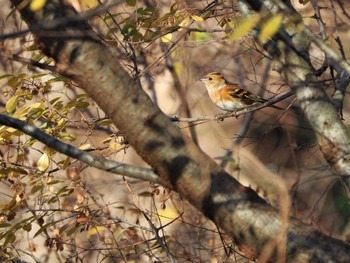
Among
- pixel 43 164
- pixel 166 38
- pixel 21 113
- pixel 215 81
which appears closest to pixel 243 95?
pixel 215 81

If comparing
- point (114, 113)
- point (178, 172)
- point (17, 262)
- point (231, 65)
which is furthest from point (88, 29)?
point (231, 65)

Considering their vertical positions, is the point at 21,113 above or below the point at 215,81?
below

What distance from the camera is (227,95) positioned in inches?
255

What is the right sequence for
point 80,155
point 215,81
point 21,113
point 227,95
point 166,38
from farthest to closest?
point 215,81, point 227,95, point 166,38, point 21,113, point 80,155

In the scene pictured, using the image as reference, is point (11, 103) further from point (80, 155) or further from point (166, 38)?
point (80, 155)

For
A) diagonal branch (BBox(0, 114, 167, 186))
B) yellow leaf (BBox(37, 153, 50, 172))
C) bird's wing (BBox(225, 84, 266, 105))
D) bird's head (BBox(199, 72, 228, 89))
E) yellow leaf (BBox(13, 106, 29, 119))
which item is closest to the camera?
diagonal branch (BBox(0, 114, 167, 186))

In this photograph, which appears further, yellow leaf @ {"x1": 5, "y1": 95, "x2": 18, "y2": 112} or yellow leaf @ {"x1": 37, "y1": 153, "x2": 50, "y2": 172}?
yellow leaf @ {"x1": 37, "y1": 153, "x2": 50, "y2": 172}

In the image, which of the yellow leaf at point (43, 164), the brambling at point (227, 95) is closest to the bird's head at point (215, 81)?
the brambling at point (227, 95)

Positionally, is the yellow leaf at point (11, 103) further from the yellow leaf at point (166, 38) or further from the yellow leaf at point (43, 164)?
the yellow leaf at point (166, 38)

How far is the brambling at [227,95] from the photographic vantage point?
6.33 meters

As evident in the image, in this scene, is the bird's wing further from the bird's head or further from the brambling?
the bird's head

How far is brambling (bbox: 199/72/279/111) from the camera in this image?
633 centimetres

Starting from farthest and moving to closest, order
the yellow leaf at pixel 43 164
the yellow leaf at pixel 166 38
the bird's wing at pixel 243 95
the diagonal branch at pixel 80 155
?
the bird's wing at pixel 243 95 < the yellow leaf at pixel 166 38 < the yellow leaf at pixel 43 164 < the diagonal branch at pixel 80 155

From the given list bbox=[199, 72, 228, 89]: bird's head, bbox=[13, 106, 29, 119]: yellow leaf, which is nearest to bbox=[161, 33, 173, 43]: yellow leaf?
bbox=[13, 106, 29, 119]: yellow leaf
